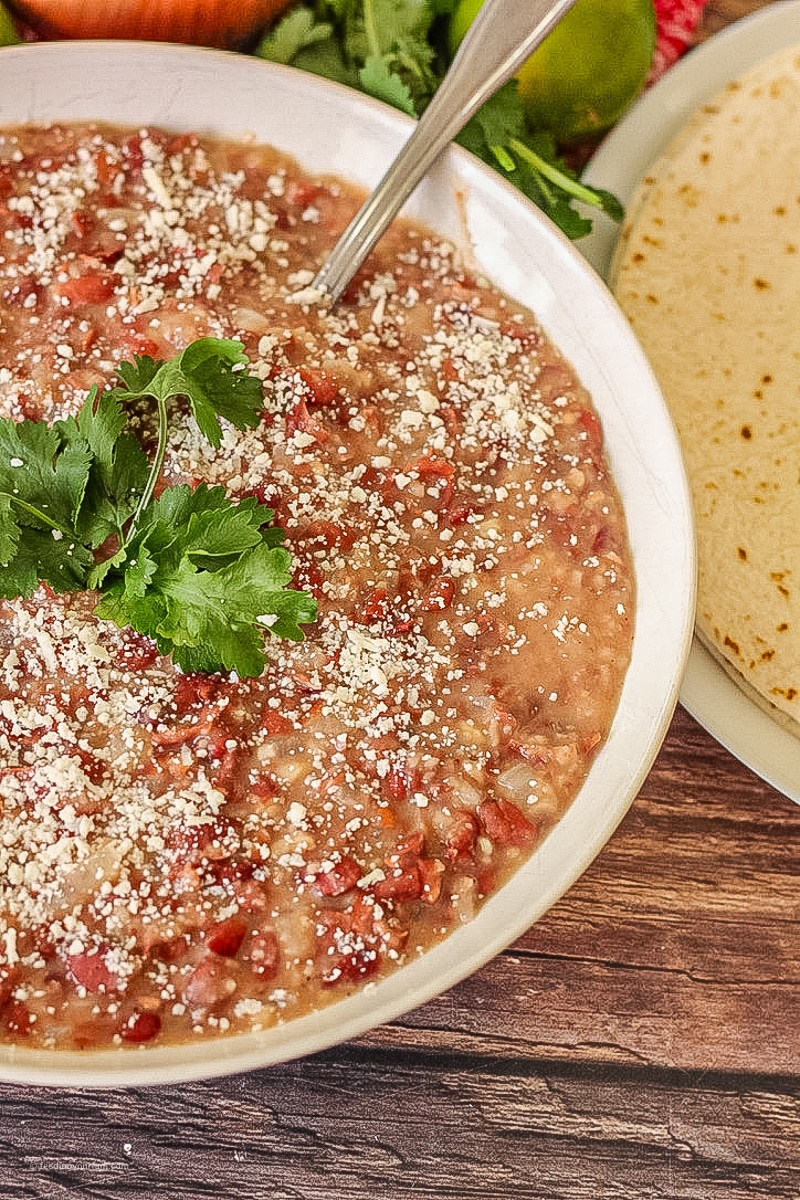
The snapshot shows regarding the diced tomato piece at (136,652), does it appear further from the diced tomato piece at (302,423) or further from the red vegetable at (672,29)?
the red vegetable at (672,29)

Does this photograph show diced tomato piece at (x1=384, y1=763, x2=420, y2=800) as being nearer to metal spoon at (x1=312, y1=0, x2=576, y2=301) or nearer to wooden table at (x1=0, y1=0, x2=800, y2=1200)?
wooden table at (x1=0, y1=0, x2=800, y2=1200)

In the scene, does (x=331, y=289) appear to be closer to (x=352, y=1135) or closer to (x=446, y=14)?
(x=446, y=14)

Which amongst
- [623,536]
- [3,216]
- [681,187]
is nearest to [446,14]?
[681,187]

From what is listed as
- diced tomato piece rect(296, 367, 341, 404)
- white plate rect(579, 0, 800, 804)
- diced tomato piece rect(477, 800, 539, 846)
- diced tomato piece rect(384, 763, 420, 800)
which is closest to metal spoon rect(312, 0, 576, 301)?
diced tomato piece rect(296, 367, 341, 404)

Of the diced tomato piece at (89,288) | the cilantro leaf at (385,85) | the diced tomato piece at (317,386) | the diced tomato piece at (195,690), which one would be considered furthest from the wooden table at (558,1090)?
the cilantro leaf at (385,85)

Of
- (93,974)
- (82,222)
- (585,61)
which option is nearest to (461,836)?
(93,974)
